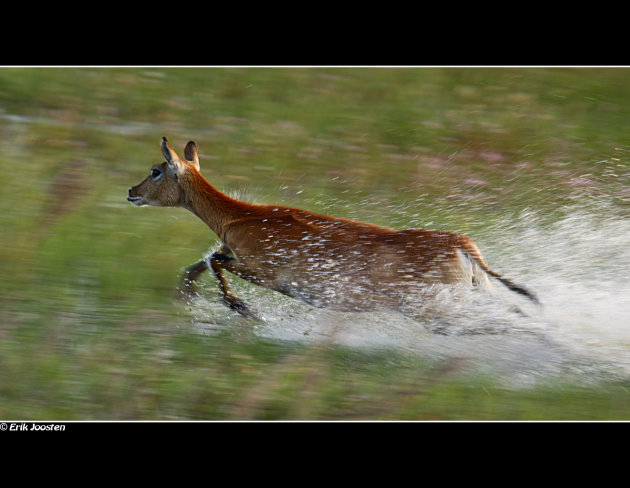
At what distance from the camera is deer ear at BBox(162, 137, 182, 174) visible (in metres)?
7.23

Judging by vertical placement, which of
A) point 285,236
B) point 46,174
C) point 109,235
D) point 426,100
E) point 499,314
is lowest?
point 499,314

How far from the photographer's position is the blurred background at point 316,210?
734cm

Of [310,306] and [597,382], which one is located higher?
[310,306]

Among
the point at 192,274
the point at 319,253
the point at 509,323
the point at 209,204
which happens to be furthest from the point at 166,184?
the point at 509,323

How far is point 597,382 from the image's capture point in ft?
24.5

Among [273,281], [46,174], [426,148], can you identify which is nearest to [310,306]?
[273,281]

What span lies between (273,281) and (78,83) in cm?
356

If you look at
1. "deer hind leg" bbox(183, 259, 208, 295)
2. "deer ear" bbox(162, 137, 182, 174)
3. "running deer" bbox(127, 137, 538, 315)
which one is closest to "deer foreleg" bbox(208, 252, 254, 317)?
"running deer" bbox(127, 137, 538, 315)

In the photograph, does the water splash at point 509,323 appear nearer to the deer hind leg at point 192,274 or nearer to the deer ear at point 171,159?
the deer hind leg at point 192,274

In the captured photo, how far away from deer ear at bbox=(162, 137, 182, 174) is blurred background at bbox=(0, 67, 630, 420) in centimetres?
94

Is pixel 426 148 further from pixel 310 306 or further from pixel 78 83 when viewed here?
pixel 78 83

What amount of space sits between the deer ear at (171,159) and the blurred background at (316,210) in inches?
37.0

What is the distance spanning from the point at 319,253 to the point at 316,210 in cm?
146

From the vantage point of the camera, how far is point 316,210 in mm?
8492
